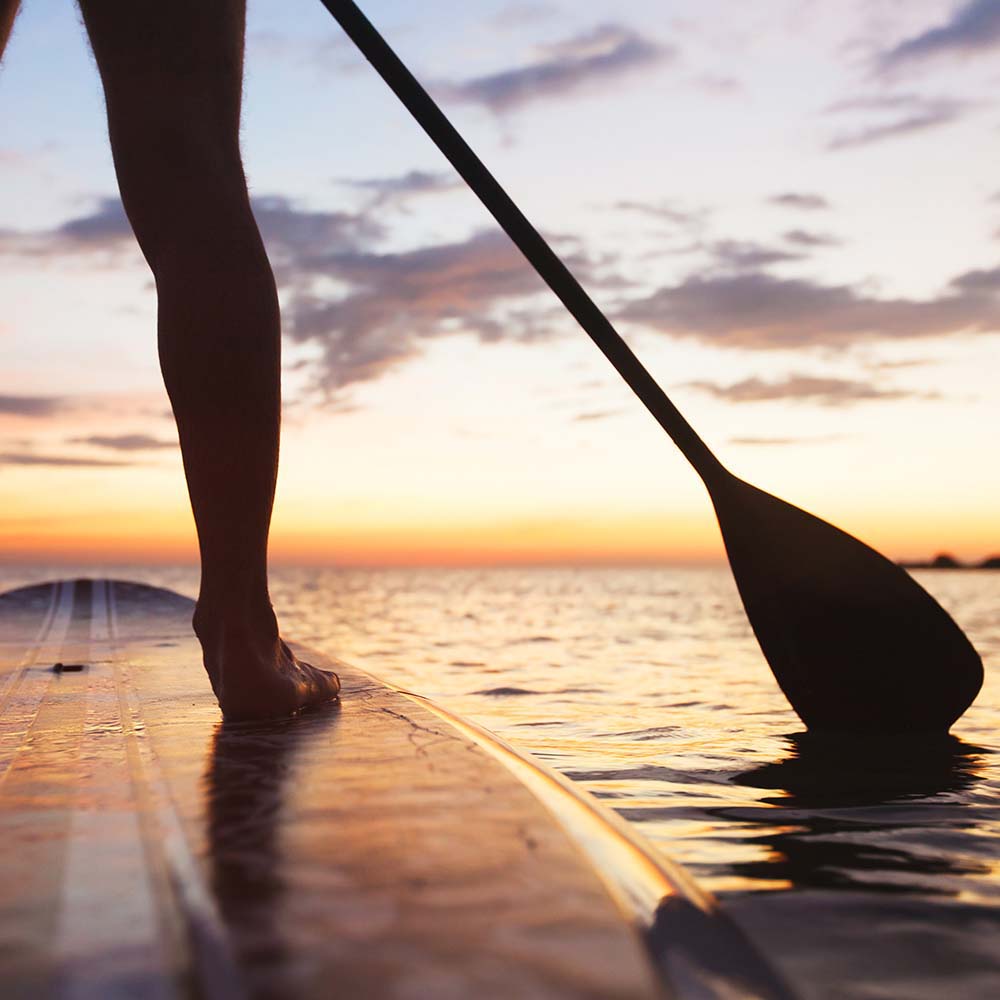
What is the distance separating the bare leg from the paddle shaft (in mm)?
413

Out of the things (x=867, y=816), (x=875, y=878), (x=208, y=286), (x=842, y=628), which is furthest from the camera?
(x=842, y=628)

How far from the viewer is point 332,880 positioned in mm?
704

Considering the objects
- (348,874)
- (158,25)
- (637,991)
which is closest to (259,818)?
(348,874)

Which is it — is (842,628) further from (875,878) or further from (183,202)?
(183,202)

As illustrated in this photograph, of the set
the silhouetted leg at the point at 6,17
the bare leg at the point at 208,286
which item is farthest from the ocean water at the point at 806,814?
the silhouetted leg at the point at 6,17

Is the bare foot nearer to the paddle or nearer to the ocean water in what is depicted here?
the ocean water

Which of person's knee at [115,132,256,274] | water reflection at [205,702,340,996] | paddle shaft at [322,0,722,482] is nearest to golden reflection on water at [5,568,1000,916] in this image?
water reflection at [205,702,340,996]

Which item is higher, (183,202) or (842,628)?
(183,202)

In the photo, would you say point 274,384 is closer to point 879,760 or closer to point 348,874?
point 348,874

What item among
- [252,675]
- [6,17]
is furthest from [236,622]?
[6,17]

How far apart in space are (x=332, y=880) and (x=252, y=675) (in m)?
0.98

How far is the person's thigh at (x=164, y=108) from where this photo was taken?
163cm

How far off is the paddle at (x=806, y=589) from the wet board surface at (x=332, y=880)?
108cm

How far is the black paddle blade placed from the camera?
84.3 inches
